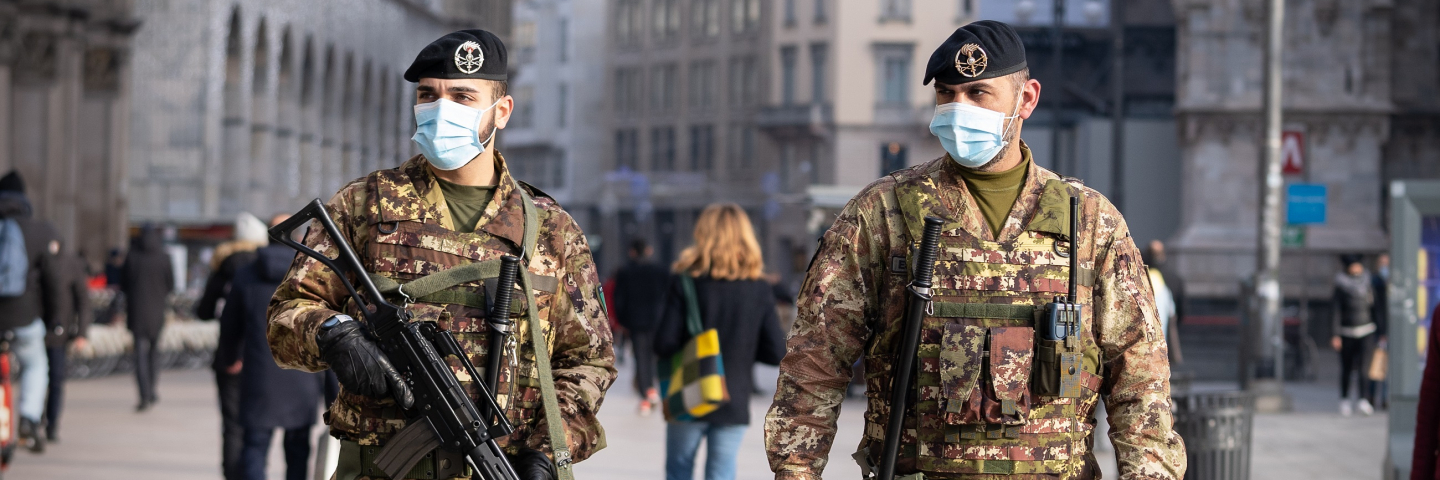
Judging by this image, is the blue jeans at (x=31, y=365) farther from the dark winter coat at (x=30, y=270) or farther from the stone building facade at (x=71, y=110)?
the stone building facade at (x=71, y=110)

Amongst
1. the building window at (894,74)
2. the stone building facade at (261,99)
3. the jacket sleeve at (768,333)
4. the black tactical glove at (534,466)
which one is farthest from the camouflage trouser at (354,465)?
the building window at (894,74)

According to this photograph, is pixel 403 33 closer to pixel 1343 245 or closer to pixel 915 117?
pixel 915 117

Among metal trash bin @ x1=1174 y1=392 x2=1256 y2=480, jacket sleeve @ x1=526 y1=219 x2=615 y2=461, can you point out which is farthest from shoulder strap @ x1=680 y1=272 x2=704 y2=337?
jacket sleeve @ x1=526 y1=219 x2=615 y2=461

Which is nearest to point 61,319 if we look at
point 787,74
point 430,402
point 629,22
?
point 430,402

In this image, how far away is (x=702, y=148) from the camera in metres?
83.0

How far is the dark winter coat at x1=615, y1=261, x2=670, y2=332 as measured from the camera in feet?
57.7

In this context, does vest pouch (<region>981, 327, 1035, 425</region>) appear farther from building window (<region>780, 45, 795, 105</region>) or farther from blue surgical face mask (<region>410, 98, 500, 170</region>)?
building window (<region>780, 45, 795, 105</region>)

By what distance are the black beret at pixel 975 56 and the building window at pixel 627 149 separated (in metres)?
83.1

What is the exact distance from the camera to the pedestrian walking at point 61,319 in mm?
11594

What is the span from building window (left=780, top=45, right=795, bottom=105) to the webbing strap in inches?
2807

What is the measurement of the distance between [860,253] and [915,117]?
6975cm

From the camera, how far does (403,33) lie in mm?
55188

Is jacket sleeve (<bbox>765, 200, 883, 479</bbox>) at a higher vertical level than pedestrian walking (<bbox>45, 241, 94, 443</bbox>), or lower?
higher

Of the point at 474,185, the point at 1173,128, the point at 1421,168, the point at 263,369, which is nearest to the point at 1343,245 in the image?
the point at 1421,168
